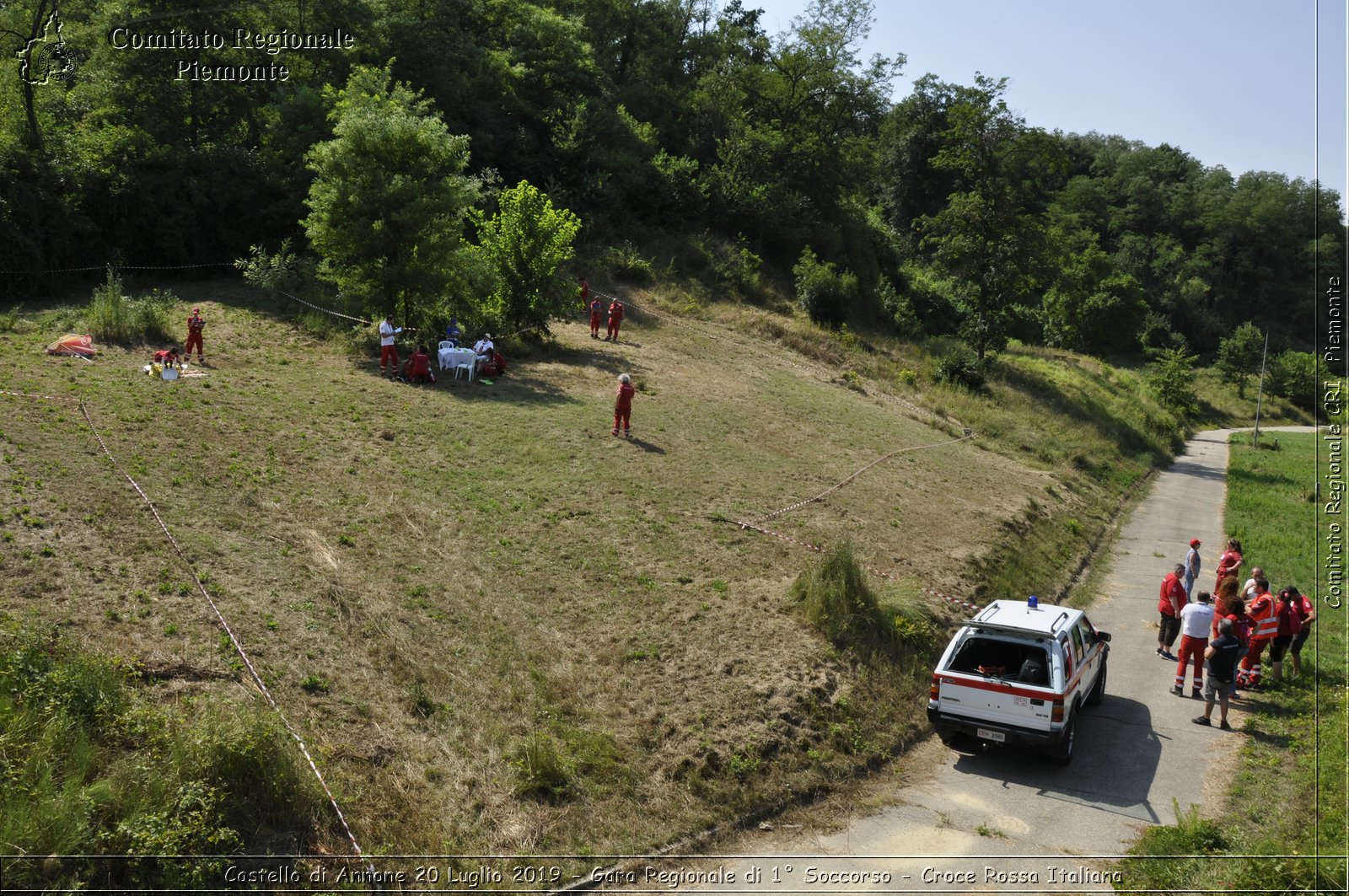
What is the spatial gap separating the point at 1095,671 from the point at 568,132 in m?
44.1

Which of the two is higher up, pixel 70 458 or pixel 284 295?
pixel 284 295

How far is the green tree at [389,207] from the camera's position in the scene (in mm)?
Result: 26438

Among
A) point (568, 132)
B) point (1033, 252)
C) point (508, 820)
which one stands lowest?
point (508, 820)

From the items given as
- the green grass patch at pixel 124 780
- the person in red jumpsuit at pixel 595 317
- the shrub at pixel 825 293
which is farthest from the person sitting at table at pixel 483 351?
the shrub at pixel 825 293

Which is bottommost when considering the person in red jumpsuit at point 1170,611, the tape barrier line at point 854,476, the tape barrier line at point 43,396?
the person in red jumpsuit at point 1170,611

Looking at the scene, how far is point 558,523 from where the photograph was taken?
17297 mm

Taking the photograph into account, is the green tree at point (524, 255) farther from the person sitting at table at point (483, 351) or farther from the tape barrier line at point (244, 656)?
the tape barrier line at point (244, 656)

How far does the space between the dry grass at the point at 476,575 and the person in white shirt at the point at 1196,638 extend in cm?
446

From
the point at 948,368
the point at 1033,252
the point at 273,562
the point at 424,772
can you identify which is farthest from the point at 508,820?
the point at 1033,252

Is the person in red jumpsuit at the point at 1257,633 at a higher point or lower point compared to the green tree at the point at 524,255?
lower

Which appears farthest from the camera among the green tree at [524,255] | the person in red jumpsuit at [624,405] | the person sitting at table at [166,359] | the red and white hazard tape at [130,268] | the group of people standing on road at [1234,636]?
the green tree at [524,255]

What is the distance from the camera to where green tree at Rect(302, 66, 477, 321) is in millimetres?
26438

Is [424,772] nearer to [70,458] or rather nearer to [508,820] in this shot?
[508,820]

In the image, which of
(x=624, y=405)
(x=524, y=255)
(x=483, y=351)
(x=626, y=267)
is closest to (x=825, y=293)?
(x=626, y=267)
